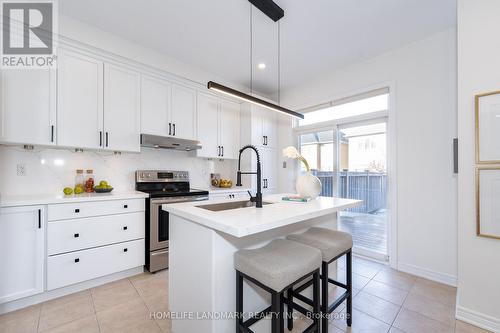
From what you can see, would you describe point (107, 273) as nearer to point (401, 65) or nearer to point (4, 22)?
point (4, 22)

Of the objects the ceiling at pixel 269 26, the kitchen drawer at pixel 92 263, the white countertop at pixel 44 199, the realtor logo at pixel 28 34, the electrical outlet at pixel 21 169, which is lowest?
the kitchen drawer at pixel 92 263

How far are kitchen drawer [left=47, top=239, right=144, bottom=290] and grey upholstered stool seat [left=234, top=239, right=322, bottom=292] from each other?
1.83 meters

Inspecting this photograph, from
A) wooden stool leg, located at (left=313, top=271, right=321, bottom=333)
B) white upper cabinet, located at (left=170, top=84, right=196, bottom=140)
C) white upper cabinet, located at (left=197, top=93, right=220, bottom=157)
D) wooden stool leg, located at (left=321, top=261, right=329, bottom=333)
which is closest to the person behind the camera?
wooden stool leg, located at (left=313, top=271, right=321, bottom=333)

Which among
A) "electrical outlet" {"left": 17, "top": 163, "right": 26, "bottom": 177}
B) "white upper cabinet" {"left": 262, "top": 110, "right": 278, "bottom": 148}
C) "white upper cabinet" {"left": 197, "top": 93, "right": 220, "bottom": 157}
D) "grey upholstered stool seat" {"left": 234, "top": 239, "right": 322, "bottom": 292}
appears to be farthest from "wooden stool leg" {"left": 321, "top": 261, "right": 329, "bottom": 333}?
"electrical outlet" {"left": 17, "top": 163, "right": 26, "bottom": 177}

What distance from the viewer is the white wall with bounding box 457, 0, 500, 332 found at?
1.70 m

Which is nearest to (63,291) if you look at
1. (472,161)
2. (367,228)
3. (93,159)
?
(93,159)

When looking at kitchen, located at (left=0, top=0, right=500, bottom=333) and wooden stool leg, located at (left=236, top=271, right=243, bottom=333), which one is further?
kitchen, located at (left=0, top=0, right=500, bottom=333)

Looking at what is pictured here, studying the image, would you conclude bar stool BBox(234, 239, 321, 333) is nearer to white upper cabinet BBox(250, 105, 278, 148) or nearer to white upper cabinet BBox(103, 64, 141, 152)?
white upper cabinet BBox(103, 64, 141, 152)

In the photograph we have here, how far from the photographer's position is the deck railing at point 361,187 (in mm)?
3074

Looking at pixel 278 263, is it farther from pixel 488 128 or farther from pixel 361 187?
pixel 361 187

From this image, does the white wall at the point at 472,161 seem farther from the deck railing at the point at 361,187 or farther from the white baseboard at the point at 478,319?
the deck railing at the point at 361,187

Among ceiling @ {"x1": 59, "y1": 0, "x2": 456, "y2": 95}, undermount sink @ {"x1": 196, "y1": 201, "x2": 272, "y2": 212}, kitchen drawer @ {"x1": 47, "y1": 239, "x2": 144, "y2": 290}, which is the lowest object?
kitchen drawer @ {"x1": 47, "y1": 239, "x2": 144, "y2": 290}

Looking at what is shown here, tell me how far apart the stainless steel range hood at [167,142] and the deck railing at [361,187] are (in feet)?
7.44

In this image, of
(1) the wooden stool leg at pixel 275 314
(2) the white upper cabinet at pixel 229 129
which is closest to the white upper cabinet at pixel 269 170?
(2) the white upper cabinet at pixel 229 129
